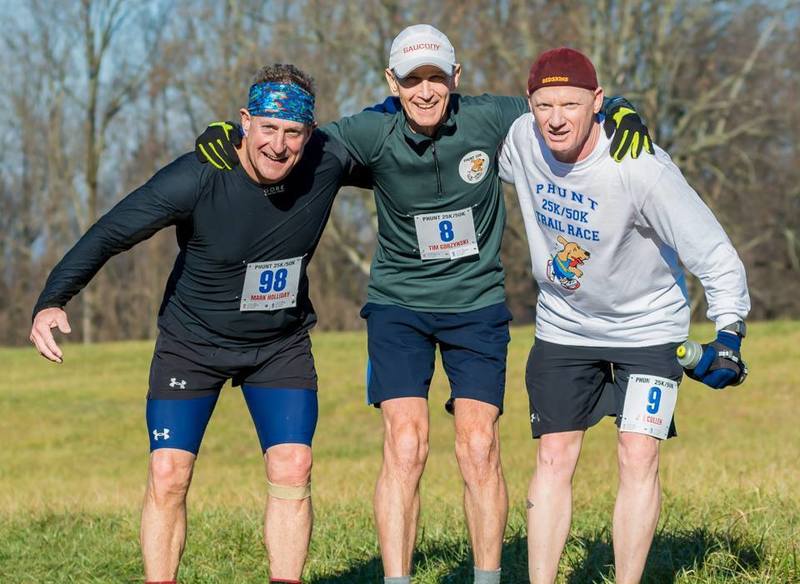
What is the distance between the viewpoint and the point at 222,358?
238 inches

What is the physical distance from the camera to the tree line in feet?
114

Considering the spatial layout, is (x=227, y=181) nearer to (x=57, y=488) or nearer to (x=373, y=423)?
(x=57, y=488)

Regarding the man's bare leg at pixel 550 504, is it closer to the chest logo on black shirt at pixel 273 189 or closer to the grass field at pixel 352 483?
the grass field at pixel 352 483

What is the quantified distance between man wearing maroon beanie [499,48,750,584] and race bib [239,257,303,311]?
1138 mm

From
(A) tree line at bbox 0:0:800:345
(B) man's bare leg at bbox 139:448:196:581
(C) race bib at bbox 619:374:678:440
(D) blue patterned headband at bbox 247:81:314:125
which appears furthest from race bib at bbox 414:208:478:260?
(A) tree line at bbox 0:0:800:345

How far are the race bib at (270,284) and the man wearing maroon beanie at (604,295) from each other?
3.73ft

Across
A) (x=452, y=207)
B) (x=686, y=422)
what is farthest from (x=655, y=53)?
(x=452, y=207)

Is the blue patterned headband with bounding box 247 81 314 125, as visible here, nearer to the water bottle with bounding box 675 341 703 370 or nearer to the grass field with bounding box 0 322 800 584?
the water bottle with bounding box 675 341 703 370

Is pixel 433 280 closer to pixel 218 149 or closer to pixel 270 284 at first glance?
pixel 270 284

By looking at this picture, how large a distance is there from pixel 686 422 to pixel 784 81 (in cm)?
2321

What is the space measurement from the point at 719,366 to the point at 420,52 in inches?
80.6

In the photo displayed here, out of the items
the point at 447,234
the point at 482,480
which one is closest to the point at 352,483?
the point at 482,480

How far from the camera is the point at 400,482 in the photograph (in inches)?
239

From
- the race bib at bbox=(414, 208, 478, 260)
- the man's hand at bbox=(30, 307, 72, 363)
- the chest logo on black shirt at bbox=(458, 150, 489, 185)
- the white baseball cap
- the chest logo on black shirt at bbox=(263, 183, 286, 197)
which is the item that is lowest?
the man's hand at bbox=(30, 307, 72, 363)
